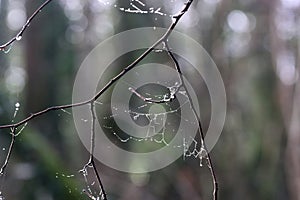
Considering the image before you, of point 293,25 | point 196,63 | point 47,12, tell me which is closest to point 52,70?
point 47,12

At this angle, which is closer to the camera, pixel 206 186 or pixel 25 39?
pixel 206 186

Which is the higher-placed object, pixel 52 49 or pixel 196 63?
pixel 52 49

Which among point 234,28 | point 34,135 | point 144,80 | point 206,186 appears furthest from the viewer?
point 234,28

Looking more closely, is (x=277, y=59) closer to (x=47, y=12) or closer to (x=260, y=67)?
(x=260, y=67)

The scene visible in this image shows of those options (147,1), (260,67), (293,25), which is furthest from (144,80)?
(260,67)

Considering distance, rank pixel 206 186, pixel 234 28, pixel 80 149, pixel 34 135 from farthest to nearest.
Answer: pixel 234 28, pixel 80 149, pixel 206 186, pixel 34 135

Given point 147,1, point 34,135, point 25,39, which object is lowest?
point 34,135

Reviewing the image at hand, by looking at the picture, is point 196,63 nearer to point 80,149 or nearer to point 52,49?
point 80,149
